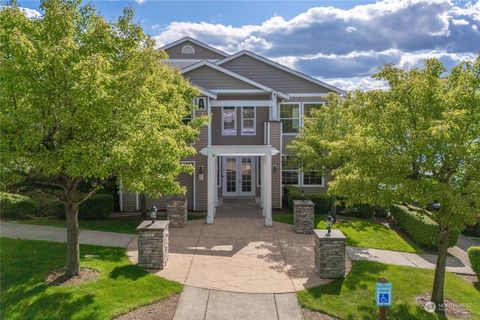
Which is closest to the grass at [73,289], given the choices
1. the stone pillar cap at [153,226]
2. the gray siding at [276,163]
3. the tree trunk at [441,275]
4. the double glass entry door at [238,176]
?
the stone pillar cap at [153,226]

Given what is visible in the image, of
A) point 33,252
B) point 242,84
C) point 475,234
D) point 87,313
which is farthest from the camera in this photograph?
point 242,84

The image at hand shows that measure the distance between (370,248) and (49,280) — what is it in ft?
33.2

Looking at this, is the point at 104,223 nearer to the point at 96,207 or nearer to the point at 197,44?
the point at 96,207

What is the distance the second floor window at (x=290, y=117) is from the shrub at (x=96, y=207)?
33.5 feet

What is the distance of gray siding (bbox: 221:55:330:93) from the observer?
2164 centimetres

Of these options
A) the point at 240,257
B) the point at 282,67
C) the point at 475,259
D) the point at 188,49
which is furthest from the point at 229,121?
the point at 475,259

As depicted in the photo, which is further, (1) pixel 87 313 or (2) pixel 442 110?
(2) pixel 442 110

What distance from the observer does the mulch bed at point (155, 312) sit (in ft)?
26.1

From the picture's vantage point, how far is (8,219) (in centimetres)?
1622

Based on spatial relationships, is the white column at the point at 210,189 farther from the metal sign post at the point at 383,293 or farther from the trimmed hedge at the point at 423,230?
the metal sign post at the point at 383,293

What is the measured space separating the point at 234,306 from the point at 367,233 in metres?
8.64

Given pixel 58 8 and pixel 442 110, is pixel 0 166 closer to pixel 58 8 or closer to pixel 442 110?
pixel 58 8

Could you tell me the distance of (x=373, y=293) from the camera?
372 inches

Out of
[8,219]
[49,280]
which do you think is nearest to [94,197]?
[8,219]
